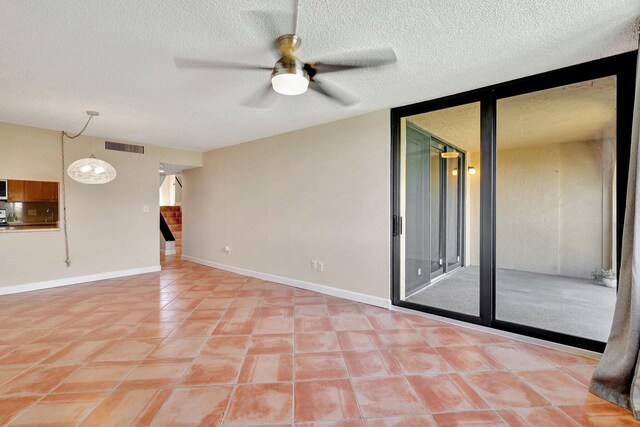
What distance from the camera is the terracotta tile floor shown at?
1.70 metres

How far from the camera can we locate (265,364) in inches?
88.3

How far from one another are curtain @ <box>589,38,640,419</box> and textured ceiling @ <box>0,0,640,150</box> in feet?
2.16

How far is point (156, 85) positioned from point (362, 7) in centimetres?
211

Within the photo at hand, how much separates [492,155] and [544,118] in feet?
4.89

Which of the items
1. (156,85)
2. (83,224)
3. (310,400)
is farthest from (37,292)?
(310,400)

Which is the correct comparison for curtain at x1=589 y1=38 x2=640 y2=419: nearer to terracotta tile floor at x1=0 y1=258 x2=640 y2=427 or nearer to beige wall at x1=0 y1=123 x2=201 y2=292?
terracotta tile floor at x1=0 y1=258 x2=640 y2=427

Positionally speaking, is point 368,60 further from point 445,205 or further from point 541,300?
point 445,205

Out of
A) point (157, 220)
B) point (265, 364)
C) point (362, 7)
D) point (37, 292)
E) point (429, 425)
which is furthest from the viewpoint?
point (157, 220)

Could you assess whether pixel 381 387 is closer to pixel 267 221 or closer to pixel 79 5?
pixel 79 5

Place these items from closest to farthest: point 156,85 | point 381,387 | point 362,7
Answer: point 362,7 < point 381,387 < point 156,85

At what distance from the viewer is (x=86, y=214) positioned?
479 centimetres

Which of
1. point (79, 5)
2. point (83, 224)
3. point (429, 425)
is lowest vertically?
point (429, 425)

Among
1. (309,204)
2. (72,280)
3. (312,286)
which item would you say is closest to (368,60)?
(309,204)

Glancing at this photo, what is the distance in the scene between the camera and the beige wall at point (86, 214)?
416 centimetres
